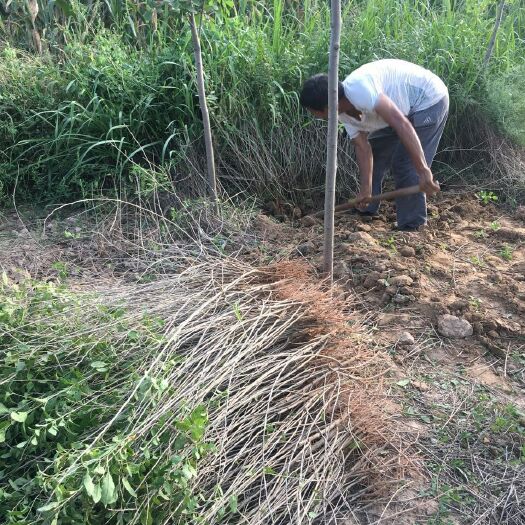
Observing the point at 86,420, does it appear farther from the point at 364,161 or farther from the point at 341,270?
the point at 364,161

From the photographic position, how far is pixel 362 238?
147 inches

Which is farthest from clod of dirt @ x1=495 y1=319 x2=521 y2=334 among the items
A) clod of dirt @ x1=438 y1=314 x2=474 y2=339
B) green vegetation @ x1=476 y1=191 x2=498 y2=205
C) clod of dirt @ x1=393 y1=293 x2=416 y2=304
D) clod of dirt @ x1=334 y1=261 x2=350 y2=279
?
green vegetation @ x1=476 y1=191 x2=498 y2=205

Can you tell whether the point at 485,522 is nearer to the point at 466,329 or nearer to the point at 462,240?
the point at 466,329

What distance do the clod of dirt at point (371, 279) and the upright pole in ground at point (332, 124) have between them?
0.23m

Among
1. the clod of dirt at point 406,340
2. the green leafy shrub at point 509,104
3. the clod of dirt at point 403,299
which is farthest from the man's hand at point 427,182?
the green leafy shrub at point 509,104

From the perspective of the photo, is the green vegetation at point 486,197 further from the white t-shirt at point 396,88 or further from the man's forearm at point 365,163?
the man's forearm at point 365,163

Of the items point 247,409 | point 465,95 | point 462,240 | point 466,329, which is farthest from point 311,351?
point 465,95

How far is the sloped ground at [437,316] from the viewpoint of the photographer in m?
2.24

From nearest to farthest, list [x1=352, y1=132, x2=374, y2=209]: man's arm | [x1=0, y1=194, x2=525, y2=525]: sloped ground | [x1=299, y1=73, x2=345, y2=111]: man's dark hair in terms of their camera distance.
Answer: [x1=0, y1=194, x2=525, y2=525]: sloped ground → [x1=299, y1=73, x2=345, y2=111]: man's dark hair → [x1=352, y1=132, x2=374, y2=209]: man's arm

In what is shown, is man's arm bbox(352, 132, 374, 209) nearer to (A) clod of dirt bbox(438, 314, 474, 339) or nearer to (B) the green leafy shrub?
(A) clod of dirt bbox(438, 314, 474, 339)

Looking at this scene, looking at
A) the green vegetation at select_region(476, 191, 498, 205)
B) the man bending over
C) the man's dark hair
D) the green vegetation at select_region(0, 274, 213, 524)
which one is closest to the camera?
the green vegetation at select_region(0, 274, 213, 524)

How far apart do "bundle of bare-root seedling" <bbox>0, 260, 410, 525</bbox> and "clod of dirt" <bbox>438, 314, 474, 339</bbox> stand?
46cm

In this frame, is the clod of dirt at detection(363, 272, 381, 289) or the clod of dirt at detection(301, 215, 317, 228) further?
the clod of dirt at detection(301, 215, 317, 228)

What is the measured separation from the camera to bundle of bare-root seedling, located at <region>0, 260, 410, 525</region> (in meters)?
1.91
